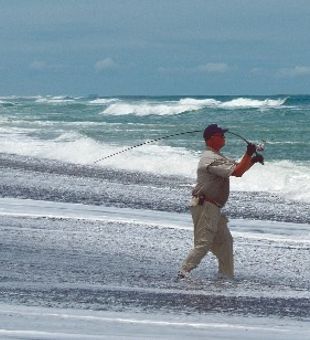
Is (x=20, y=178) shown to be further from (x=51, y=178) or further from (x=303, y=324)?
(x=303, y=324)

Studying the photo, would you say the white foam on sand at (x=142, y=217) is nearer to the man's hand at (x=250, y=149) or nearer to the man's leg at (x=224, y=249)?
the man's leg at (x=224, y=249)

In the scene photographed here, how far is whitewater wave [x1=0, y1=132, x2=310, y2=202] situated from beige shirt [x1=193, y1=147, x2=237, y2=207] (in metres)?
8.15

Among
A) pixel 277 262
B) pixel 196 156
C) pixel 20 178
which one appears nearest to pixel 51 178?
pixel 20 178

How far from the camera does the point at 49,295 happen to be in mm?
8062

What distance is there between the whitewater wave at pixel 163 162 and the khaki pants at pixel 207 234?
791cm

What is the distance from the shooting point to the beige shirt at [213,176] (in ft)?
28.5

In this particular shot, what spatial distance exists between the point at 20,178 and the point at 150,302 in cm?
1131

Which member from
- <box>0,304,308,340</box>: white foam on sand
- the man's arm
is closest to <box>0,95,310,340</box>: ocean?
<box>0,304,308,340</box>: white foam on sand

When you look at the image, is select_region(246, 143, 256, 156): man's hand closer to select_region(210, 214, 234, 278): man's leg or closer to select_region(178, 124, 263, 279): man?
select_region(178, 124, 263, 279): man

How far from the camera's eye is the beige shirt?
867cm

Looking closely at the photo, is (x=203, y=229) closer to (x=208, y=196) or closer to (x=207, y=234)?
(x=207, y=234)

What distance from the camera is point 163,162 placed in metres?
23.2

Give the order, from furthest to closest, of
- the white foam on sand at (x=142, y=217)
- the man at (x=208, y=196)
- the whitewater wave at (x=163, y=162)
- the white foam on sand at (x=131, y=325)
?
the whitewater wave at (x=163, y=162)
the white foam on sand at (x=142, y=217)
the man at (x=208, y=196)
the white foam on sand at (x=131, y=325)

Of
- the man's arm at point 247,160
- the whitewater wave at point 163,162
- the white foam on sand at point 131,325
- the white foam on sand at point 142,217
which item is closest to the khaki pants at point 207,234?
the man's arm at point 247,160
